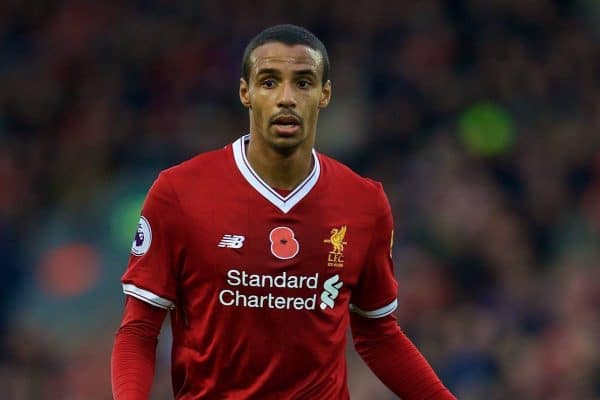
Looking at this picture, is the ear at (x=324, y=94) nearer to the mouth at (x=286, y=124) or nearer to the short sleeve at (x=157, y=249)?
the mouth at (x=286, y=124)

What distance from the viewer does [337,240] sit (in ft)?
14.2

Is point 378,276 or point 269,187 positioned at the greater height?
point 269,187

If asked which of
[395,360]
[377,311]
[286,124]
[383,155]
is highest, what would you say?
[383,155]

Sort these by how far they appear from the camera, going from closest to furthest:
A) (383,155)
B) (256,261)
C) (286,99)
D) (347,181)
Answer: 1. (286,99)
2. (256,261)
3. (347,181)
4. (383,155)

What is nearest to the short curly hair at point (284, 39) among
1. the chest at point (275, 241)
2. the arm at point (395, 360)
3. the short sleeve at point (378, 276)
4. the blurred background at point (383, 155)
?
the chest at point (275, 241)

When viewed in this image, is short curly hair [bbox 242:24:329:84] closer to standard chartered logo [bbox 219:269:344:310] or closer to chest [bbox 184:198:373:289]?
chest [bbox 184:198:373:289]

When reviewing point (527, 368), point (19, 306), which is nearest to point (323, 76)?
point (527, 368)

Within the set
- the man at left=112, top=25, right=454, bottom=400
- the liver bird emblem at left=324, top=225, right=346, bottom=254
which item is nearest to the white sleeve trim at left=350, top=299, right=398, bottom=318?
the man at left=112, top=25, right=454, bottom=400

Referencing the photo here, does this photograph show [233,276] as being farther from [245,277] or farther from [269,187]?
[269,187]

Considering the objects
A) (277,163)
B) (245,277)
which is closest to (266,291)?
(245,277)

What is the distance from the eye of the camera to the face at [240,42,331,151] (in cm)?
414

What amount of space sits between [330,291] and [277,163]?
1.47ft

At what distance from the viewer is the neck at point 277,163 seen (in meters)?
4.33

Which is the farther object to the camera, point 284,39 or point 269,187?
point 269,187
